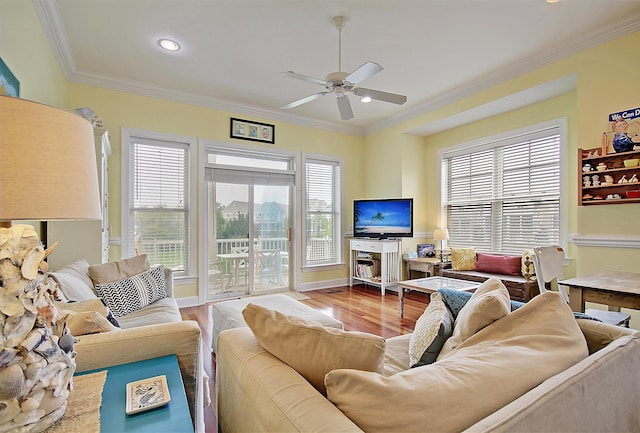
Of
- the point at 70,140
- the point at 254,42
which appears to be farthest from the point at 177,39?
the point at 70,140

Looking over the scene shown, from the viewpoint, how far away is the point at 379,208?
17.3 feet

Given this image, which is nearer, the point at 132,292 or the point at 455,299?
the point at 455,299

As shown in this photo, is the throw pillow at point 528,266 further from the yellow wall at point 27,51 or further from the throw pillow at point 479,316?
the yellow wall at point 27,51

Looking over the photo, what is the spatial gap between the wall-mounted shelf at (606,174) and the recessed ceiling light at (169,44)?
4111mm

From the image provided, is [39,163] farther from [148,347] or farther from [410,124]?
[410,124]

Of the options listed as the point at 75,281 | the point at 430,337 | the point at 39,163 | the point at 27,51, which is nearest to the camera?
the point at 39,163

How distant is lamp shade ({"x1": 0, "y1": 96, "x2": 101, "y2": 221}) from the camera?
0.69 m

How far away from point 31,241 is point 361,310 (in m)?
3.78

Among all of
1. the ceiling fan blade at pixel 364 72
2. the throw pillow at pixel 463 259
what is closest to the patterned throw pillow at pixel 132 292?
the ceiling fan blade at pixel 364 72

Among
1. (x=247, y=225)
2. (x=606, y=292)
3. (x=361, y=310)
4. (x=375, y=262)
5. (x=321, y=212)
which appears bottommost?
(x=361, y=310)

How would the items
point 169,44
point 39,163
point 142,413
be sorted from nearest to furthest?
point 39,163, point 142,413, point 169,44

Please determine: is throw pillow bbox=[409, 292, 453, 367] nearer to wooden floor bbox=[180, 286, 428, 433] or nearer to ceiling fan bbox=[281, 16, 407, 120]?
wooden floor bbox=[180, 286, 428, 433]

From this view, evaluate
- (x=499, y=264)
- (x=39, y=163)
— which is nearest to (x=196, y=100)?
(x=39, y=163)

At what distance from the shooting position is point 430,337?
1.46 meters
